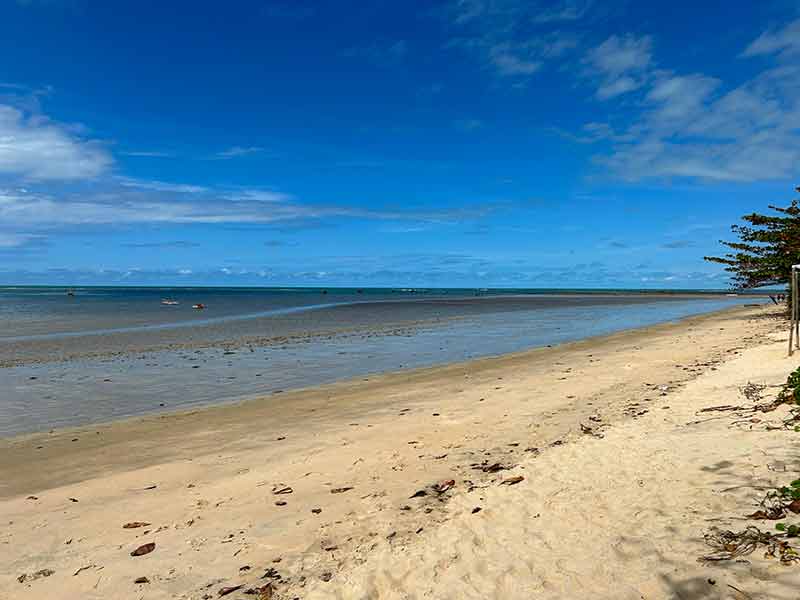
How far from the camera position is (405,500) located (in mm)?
6906

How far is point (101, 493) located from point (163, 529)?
2.06 metres

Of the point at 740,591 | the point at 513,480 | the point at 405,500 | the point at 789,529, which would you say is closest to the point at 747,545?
the point at 789,529

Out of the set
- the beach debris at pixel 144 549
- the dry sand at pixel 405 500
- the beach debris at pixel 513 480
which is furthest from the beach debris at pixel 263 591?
the beach debris at pixel 513 480

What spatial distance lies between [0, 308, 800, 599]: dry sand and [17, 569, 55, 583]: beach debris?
0.09m

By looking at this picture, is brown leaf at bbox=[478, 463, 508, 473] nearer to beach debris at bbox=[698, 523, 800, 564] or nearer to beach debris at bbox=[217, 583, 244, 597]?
beach debris at bbox=[698, 523, 800, 564]

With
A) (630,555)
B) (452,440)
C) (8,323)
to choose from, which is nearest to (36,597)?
(630,555)

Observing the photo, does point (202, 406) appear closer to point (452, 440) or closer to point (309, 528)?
point (452, 440)

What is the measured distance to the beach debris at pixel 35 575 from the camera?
213 inches

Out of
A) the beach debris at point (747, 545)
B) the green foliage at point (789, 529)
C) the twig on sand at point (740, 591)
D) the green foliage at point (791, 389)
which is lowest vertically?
the twig on sand at point (740, 591)

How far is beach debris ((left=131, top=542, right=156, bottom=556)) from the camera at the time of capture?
5812mm

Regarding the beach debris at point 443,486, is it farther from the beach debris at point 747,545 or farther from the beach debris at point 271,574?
the beach debris at point 747,545

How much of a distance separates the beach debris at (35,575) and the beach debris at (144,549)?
2.62 ft

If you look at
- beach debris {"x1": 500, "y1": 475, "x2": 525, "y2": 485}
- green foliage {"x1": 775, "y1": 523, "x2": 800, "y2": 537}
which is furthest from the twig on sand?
beach debris {"x1": 500, "y1": 475, "x2": 525, "y2": 485}

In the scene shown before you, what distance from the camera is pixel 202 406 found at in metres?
13.7
